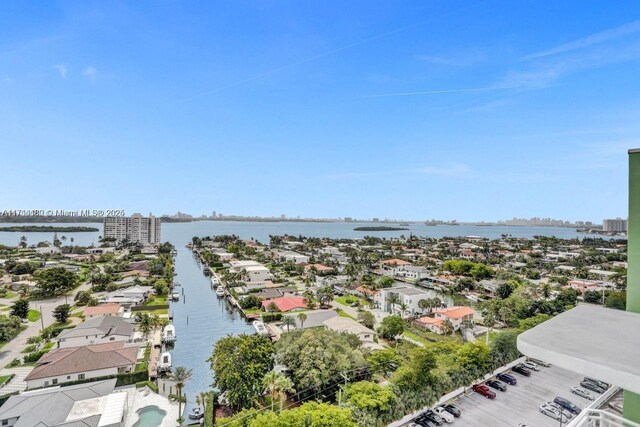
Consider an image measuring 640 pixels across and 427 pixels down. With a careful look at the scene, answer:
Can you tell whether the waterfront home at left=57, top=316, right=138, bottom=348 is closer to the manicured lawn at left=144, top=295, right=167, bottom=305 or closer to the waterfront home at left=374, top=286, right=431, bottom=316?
the manicured lawn at left=144, top=295, right=167, bottom=305

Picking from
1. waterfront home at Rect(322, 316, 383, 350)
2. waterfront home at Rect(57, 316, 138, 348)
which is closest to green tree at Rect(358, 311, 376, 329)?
waterfront home at Rect(322, 316, 383, 350)

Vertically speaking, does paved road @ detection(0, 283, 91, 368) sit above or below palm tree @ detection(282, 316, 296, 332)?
below

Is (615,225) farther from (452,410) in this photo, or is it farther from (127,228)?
(127,228)

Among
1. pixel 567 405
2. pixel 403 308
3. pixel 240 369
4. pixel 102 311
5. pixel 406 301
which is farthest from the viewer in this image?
pixel 406 301

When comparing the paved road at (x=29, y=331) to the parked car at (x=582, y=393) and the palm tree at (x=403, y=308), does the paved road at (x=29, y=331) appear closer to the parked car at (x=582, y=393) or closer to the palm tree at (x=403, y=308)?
the palm tree at (x=403, y=308)

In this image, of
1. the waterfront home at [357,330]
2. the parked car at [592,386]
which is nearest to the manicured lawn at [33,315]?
the waterfront home at [357,330]

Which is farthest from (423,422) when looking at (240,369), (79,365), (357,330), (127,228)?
(127,228)

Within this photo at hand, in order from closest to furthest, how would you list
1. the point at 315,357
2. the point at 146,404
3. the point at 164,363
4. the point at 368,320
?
1. the point at 315,357
2. the point at 146,404
3. the point at 164,363
4. the point at 368,320
